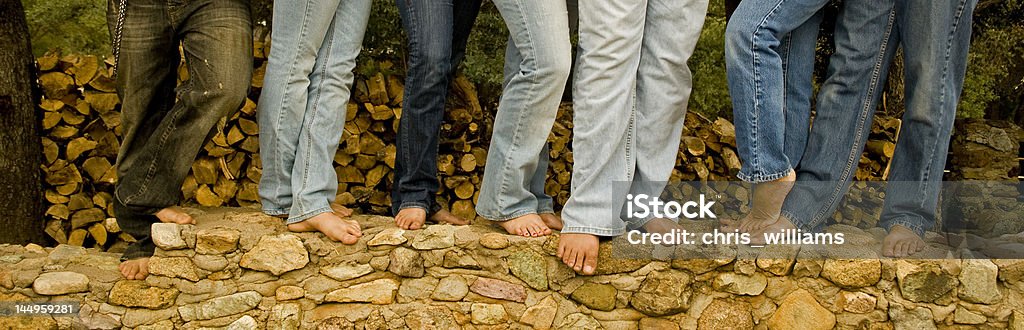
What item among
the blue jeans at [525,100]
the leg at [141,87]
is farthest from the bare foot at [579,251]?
the leg at [141,87]

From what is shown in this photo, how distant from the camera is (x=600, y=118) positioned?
278cm

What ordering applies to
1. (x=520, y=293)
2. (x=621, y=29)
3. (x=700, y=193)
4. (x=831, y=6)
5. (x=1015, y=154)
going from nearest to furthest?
(x=621, y=29) → (x=520, y=293) → (x=831, y=6) → (x=700, y=193) → (x=1015, y=154)

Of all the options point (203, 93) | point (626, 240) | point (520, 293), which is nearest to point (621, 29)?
point (626, 240)

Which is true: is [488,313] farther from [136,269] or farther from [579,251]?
[136,269]

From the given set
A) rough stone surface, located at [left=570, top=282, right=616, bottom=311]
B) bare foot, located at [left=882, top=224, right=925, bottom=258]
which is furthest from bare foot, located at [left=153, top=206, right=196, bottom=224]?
bare foot, located at [left=882, top=224, right=925, bottom=258]

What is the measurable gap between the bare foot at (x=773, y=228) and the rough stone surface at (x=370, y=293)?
1.24 metres

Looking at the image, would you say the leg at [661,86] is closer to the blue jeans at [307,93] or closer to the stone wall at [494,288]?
the stone wall at [494,288]

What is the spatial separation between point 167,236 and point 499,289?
3.85 feet

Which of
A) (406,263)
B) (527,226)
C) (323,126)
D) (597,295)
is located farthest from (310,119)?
(597,295)

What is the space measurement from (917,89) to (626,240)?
1.09 meters

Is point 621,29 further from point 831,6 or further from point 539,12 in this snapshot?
point 831,6

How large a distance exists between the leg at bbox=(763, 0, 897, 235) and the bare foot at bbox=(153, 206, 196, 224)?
209 centimetres

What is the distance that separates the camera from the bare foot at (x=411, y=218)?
2992mm

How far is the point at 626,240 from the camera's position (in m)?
2.88
